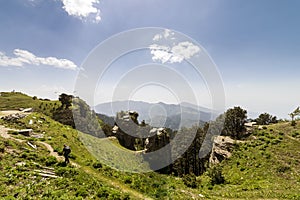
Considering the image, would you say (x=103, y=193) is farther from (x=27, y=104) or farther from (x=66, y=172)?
(x=27, y=104)

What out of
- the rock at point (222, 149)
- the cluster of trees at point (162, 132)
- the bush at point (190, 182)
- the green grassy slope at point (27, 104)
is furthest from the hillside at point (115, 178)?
the green grassy slope at point (27, 104)

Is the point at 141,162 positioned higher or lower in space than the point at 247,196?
lower

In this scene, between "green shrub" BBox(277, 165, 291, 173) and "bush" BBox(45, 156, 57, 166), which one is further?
"green shrub" BBox(277, 165, 291, 173)

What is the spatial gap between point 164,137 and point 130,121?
16471 millimetres

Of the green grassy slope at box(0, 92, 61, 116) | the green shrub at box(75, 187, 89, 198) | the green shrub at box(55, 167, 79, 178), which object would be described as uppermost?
the green grassy slope at box(0, 92, 61, 116)

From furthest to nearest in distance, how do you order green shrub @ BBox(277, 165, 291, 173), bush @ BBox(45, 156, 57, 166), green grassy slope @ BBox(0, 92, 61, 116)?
green grassy slope @ BBox(0, 92, 61, 116), green shrub @ BBox(277, 165, 291, 173), bush @ BBox(45, 156, 57, 166)

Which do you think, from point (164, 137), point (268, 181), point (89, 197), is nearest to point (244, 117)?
point (164, 137)

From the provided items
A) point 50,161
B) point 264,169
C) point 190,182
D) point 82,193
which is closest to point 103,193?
point 82,193

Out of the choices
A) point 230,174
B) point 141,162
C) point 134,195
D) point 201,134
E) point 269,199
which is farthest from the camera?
point 201,134

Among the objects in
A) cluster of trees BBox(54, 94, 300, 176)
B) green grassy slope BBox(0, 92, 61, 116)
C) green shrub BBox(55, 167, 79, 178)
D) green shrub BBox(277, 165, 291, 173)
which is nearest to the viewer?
green shrub BBox(55, 167, 79, 178)

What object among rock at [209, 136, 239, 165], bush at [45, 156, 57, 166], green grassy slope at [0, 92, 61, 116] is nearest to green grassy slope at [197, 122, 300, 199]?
rock at [209, 136, 239, 165]

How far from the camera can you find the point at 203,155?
61.4 meters

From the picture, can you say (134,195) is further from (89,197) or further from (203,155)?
(203,155)

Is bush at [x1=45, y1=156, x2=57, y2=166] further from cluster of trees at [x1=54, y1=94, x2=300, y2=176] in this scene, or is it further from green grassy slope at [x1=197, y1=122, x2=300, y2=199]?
cluster of trees at [x1=54, y1=94, x2=300, y2=176]
